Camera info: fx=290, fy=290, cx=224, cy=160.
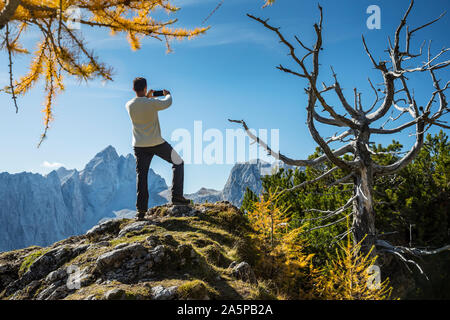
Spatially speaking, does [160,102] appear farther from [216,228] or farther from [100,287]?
[100,287]

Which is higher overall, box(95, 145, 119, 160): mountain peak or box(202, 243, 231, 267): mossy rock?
box(95, 145, 119, 160): mountain peak

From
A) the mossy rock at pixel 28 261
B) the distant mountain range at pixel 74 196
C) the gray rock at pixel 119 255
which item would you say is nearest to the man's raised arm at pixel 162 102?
the gray rock at pixel 119 255

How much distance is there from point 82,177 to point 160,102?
17869 centimetres

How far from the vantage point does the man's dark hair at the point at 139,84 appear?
5926 mm

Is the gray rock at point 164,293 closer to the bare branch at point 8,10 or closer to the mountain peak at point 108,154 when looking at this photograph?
the bare branch at point 8,10

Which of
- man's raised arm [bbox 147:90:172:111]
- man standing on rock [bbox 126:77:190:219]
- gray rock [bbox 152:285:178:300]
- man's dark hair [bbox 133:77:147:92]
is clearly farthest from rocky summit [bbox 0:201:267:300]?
man's dark hair [bbox 133:77:147:92]

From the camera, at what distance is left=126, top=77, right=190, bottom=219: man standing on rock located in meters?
5.72

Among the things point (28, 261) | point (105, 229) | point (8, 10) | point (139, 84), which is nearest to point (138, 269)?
point (28, 261)

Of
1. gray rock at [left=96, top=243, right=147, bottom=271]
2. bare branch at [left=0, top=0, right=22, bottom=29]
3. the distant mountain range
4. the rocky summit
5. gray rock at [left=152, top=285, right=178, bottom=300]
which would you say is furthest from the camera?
the distant mountain range

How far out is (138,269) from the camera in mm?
3660

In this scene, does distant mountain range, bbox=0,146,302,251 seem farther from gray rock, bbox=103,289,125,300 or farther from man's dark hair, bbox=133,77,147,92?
gray rock, bbox=103,289,125,300

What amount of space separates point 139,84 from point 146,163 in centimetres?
162

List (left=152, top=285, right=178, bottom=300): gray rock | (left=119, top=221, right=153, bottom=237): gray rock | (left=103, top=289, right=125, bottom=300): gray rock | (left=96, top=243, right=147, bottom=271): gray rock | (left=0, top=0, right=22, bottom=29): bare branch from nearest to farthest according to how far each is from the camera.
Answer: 1. (left=103, top=289, right=125, bottom=300): gray rock
2. (left=152, top=285, right=178, bottom=300): gray rock
3. (left=96, top=243, right=147, bottom=271): gray rock
4. (left=0, top=0, right=22, bottom=29): bare branch
5. (left=119, top=221, right=153, bottom=237): gray rock
